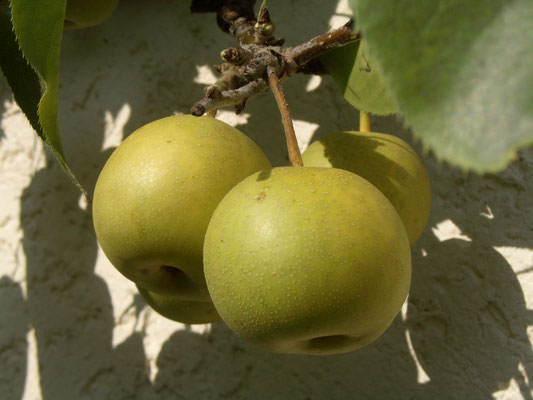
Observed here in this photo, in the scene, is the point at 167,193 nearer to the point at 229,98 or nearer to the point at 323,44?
the point at 229,98

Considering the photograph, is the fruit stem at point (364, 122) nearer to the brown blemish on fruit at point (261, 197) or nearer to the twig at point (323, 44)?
the twig at point (323, 44)

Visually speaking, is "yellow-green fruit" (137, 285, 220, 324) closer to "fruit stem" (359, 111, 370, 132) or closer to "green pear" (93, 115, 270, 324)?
"green pear" (93, 115, 270, 324)

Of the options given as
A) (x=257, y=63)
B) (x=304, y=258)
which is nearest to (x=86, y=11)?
(x=257, y=63)

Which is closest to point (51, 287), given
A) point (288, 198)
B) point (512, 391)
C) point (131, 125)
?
point (131, 125)

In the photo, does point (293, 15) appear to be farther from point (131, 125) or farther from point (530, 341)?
point (530, 341)

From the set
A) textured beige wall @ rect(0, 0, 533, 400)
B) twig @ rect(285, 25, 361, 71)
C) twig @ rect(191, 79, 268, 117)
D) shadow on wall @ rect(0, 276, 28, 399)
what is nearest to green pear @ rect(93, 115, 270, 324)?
twig @ rect(191, 79, 268, 117)
